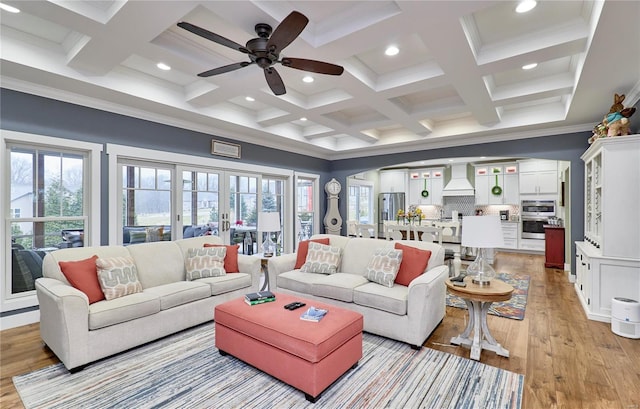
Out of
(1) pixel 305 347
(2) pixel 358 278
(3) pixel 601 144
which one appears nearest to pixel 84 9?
(1) pixel 305 347

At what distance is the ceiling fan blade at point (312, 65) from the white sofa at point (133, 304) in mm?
2422

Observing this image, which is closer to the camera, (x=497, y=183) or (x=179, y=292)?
(x=179, y=292)

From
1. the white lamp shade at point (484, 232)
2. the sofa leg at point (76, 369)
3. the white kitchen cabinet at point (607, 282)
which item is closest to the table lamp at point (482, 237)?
the white lamp shade at point (484, 232)

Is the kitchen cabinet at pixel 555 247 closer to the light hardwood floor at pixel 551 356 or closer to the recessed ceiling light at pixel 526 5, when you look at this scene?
the light hardwood floor at pixel 551 356

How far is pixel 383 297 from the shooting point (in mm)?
2959

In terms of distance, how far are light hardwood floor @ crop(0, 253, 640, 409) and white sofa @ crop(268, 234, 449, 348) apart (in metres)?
0.31

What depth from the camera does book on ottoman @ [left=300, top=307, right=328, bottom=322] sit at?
2.39 meters

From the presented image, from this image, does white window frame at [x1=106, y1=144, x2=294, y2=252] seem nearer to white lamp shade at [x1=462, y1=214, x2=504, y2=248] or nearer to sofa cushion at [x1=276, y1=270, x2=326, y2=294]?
sofa cushion at [x1=276, y1=270, x2=326, y2=294]

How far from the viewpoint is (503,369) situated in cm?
247

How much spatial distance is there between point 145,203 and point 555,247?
7.83 meters

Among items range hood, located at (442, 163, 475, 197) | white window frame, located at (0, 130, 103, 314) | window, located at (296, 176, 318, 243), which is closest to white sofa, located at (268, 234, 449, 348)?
white window frame, located at (0, 130, 103, 314)

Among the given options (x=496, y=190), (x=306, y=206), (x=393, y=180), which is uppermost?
(x=393, y=180)

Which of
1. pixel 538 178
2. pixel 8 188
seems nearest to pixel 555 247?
pixel 538 178

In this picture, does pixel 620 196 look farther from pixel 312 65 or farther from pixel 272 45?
pixel 272 45
